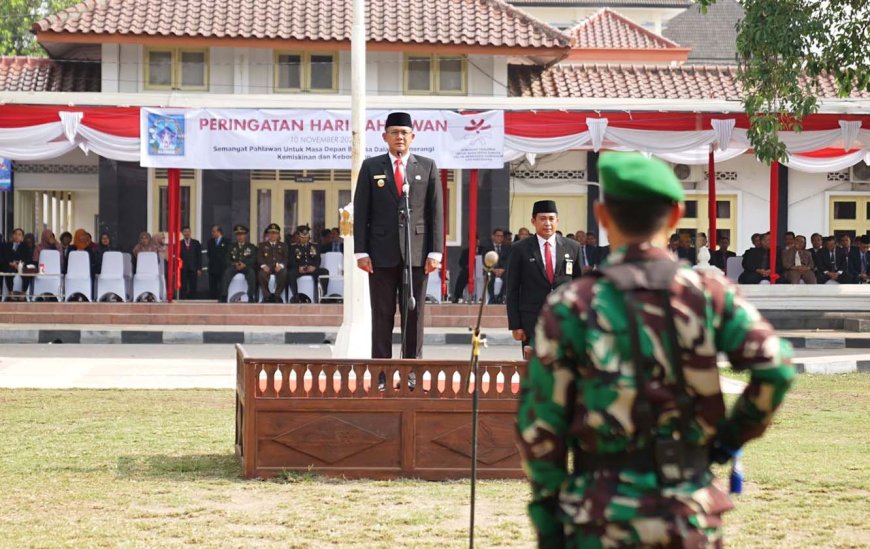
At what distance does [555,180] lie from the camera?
26297 millimetres

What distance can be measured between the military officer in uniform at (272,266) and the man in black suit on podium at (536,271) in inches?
503

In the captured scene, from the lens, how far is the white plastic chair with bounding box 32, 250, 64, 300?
21.4 m

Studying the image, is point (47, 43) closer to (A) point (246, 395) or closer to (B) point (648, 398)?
(A) point (246, 395)

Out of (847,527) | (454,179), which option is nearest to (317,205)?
(454,179)

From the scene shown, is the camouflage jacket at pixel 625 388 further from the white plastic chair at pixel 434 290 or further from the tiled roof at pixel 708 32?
the tiled roof at pixel 708 32

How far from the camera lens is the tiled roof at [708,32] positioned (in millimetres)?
50938

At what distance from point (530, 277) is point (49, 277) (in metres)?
13.9

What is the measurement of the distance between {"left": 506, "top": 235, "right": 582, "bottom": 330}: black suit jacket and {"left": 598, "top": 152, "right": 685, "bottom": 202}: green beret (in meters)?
6.04

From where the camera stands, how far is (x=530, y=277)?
927 centimetres

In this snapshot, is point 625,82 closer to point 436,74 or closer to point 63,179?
point 436,74

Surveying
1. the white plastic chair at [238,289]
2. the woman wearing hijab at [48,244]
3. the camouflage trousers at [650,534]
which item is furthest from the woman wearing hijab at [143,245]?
the camouflage trousers at [650,534]

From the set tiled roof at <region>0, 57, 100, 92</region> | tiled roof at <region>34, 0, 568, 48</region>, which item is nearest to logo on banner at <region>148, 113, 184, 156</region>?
tiled roof at <region>34, 0, 568, 48</region>

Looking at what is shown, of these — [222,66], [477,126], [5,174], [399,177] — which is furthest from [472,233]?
[399,177]

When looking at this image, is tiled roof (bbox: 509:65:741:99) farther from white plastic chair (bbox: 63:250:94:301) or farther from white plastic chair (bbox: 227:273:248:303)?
white plastic chair (bbox: 63:250:94:301)
